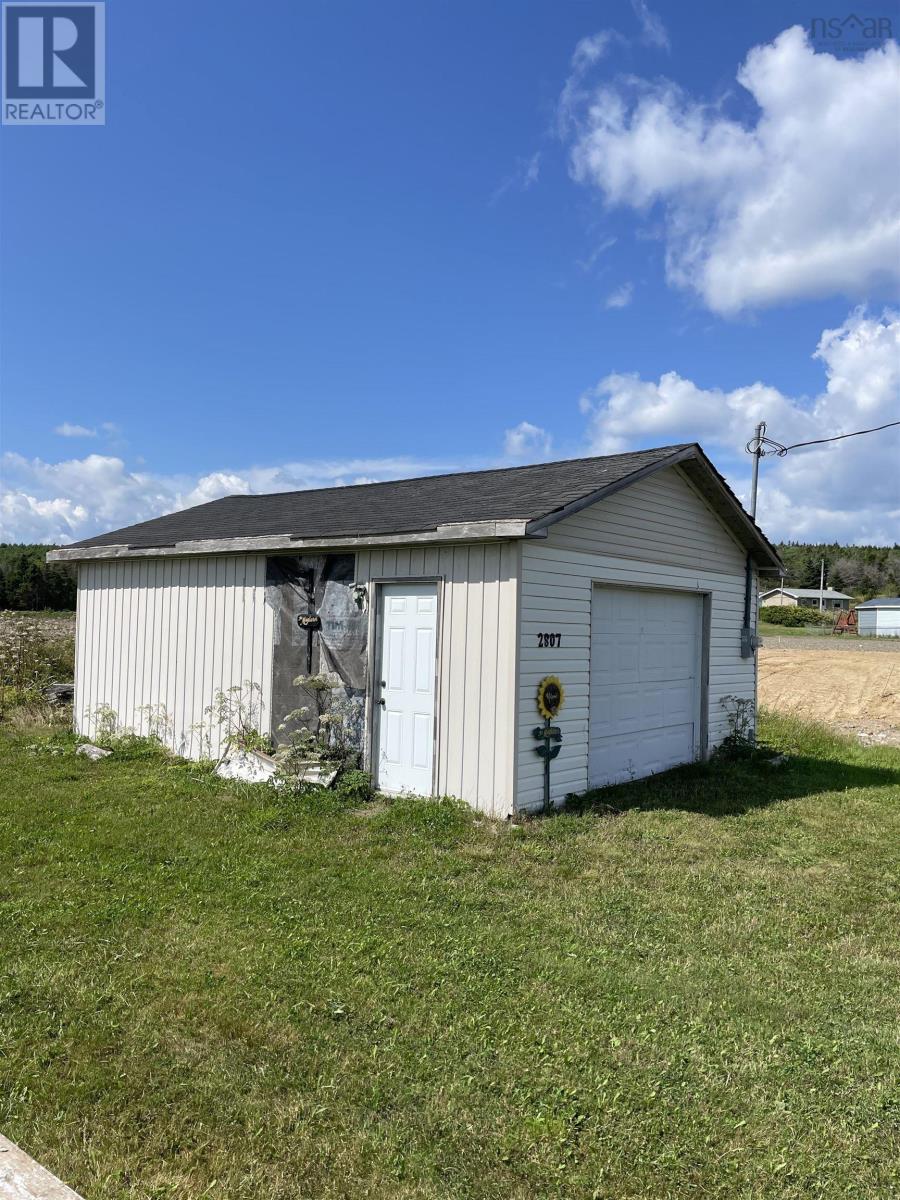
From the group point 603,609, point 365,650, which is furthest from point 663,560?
point 365,650

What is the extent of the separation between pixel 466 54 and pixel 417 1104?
11.0 m

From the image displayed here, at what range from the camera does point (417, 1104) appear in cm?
284

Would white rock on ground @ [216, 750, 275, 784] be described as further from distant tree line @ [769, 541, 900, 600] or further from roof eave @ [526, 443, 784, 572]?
distant tree line @ [769, 541, 900, 600]

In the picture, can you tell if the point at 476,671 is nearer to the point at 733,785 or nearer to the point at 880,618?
the point at 733,785

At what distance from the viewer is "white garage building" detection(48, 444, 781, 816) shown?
6.91 meters

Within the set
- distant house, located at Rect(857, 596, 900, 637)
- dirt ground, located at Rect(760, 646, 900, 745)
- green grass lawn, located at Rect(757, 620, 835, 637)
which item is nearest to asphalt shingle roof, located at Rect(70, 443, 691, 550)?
dirt ground, located at Rect(760, 646, 900, 745)

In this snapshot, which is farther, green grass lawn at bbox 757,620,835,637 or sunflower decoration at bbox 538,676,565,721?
green grass lawn at bbox 757,620,835,637

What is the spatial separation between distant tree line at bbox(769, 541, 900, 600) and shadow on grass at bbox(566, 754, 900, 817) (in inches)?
3349

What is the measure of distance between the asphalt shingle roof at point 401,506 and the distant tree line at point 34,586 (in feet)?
136

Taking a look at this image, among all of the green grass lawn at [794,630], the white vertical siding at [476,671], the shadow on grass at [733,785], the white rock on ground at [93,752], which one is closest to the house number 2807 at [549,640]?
the white vertical siding at [476,671]

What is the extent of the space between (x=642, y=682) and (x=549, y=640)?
2375mm

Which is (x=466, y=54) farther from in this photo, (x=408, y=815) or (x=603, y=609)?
(x=408, y=815)

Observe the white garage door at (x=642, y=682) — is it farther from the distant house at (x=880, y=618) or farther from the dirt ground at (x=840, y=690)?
the distant house at (x=880, y=618)

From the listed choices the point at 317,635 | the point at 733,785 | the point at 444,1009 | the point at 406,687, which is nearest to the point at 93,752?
the point at 317,635
